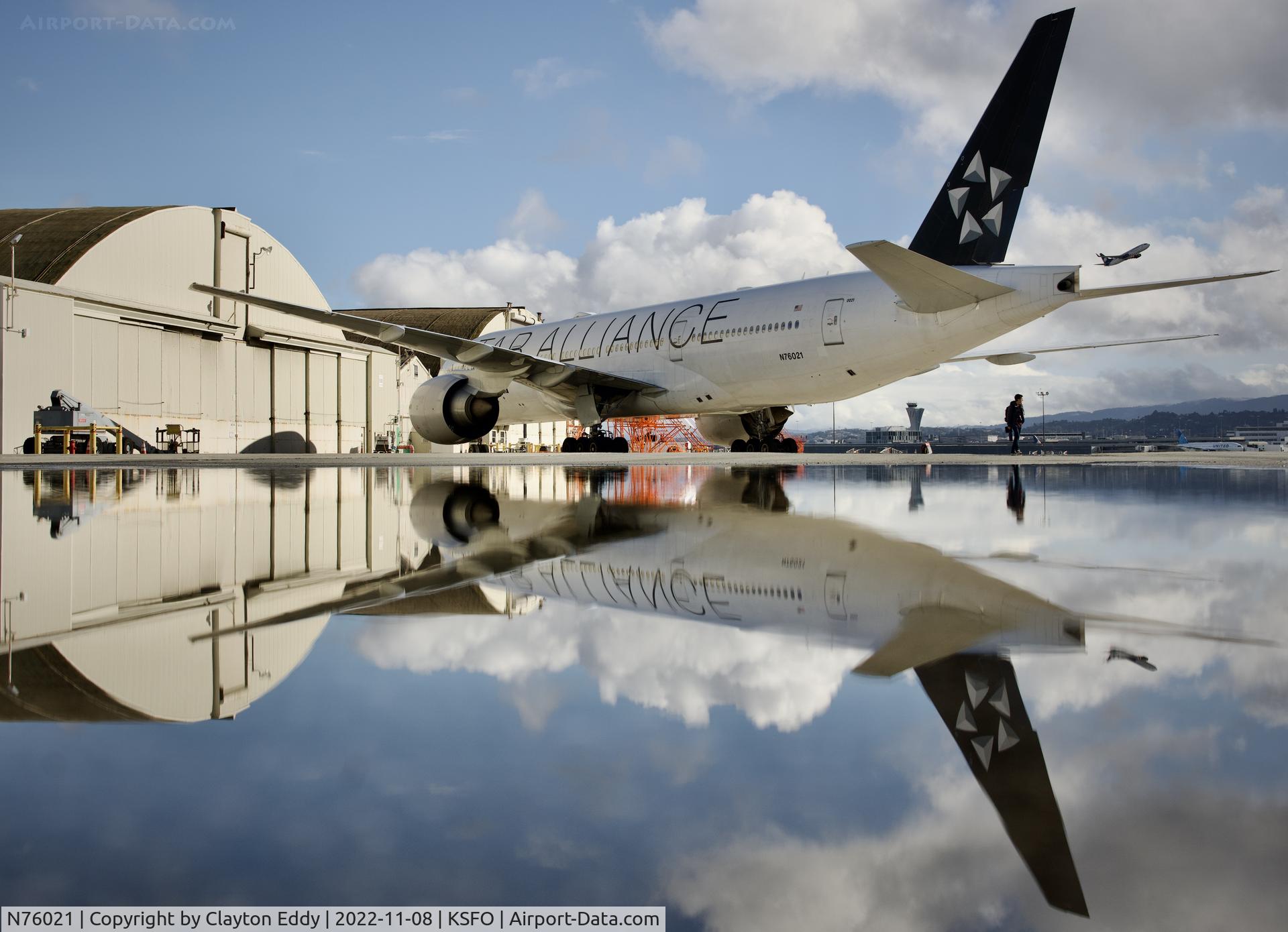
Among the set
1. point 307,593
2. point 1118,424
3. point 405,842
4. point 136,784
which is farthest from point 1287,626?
point 1118,424

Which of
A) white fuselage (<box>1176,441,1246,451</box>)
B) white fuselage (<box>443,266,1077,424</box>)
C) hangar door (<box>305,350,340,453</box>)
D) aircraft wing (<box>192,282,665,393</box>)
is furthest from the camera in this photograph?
white fuselage (<box>1176,441,1246,451</box>)

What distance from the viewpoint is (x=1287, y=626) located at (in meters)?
2.07

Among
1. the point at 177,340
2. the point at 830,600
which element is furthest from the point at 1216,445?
the point at 830,600

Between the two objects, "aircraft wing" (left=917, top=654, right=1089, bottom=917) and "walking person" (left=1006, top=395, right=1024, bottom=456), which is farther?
"walking person" (left=1006, top=395, right=1024, bottom=456)

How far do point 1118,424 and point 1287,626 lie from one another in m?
195

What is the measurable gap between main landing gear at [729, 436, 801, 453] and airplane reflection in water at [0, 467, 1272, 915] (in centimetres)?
1472

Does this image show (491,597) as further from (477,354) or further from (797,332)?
(477,354)

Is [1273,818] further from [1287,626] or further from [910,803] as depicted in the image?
[1287,626]

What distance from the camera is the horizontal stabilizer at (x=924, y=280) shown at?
1109 cm

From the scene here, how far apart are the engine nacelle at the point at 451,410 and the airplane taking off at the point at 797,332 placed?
3cm

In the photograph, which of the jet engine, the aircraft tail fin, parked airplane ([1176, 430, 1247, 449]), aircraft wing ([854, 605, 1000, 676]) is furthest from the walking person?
parked airplane ([1176, 430, 1247, 449])

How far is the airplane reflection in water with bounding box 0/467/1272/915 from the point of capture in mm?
1402

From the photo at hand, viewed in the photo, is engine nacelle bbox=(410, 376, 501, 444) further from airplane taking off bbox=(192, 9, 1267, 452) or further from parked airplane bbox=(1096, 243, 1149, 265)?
parked airplane bbox=(1096, 243, 1149, 265)

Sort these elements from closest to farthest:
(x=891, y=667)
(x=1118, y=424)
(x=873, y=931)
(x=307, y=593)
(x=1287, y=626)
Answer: (x=873, y=931) → (x=891, y=667) → (x=1287, y=626) → (x=307, y=593) → (x=1118, y=424)
